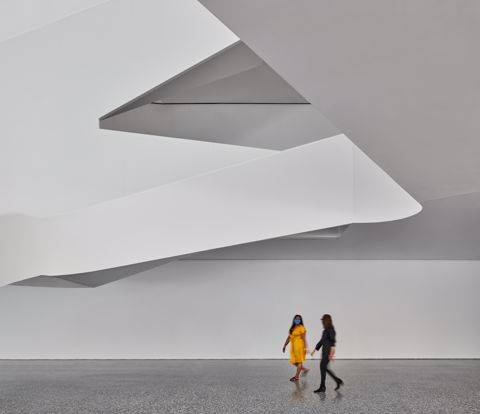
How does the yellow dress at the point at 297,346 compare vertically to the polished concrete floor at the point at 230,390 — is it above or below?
above

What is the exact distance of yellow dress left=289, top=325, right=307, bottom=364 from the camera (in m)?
10.3

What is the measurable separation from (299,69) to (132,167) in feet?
26.2

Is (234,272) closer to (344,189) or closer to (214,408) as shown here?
(344,189)

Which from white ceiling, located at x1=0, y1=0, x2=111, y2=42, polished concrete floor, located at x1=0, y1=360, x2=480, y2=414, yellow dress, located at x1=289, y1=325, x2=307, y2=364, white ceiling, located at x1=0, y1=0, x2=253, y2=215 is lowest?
polished concrete floor, located at x1=0, y1=360, x2=480, y2=414

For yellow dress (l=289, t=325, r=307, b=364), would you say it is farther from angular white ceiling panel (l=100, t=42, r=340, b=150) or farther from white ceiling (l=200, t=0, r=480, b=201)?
angular white ceiling panel (l=100, t=42, r=340, b=150)

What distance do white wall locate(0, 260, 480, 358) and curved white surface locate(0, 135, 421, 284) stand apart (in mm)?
5583

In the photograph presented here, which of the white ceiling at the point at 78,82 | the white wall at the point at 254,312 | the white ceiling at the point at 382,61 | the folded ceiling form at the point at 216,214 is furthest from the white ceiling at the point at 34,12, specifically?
the white ceiling at the point at 382,61

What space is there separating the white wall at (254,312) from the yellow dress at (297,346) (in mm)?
5351

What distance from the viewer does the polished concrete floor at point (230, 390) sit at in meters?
6.93

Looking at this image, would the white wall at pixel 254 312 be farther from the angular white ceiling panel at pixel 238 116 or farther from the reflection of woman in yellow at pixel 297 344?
the reflection of woman in yellow at pixel 297 344

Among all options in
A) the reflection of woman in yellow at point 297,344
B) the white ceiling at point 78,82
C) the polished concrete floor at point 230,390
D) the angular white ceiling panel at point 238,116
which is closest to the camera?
the polished concrete floor at point 230,390

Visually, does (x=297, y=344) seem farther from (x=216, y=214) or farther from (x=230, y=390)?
(x=216, y=214)

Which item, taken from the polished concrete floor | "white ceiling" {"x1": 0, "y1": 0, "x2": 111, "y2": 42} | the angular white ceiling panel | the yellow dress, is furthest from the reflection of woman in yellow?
"white ceiling" {"x1": 0, "y1": 0, "x2": 111, "y2": 42}

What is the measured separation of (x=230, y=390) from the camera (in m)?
8.60
